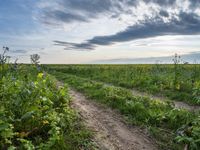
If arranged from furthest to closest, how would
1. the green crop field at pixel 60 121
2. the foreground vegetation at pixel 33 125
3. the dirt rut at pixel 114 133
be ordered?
1. the dirt rut at pixel 114 133
2. the green crop field at pixel 60 121
3. the foreground vegetation at pixel 33 125

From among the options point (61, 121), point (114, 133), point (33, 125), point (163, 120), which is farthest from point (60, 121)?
point (163, 120)

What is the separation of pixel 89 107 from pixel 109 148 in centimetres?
395

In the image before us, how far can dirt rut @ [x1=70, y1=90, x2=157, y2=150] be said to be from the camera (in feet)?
20.6

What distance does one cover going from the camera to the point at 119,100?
33.7 ft

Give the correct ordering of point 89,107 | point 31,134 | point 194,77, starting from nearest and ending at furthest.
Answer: point 31,134 → point 89,107 → point 194,77

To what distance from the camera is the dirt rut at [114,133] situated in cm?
628

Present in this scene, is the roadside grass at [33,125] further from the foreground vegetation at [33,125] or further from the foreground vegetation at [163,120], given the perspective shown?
the foreground vegetation at [163,120]

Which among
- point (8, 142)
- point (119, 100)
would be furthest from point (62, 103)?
point (8, 142)

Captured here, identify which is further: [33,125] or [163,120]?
[163,120]

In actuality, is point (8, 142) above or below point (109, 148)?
above

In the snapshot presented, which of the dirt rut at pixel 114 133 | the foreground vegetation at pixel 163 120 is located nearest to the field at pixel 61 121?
the foreground vegetation at pixel 163 120

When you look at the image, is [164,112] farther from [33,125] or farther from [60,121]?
[33,125]

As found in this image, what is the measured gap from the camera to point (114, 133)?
276 inches

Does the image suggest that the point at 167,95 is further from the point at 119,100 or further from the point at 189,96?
the point at 119,100
